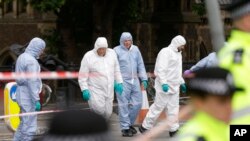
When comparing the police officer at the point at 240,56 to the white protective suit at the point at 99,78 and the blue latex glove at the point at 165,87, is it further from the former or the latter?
the blue latex glove at the point at 165,87

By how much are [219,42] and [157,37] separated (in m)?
→ 24.4

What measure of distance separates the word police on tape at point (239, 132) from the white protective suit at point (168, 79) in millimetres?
8817

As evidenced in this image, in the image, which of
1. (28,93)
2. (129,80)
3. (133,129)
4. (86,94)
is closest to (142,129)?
(133,129)

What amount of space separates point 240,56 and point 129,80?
930cm

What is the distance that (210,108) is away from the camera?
3.09m

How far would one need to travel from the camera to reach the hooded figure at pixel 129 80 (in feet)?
42.6

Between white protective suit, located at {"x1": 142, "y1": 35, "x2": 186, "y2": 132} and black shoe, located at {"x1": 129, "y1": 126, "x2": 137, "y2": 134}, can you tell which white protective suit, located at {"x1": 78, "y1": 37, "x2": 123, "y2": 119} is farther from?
black shoe, located at {"x1": 129, "y1": 126, "x2": 137, "y2": 134}

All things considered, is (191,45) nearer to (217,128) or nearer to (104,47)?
(104,47)

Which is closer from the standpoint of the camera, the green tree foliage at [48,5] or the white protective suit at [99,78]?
the white protective suit at [99,78]

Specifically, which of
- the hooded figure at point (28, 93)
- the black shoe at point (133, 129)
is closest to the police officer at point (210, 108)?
the hooded figure at point (28, 93)

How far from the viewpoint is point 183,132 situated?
318 cm

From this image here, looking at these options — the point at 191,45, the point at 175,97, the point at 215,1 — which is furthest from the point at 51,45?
the point at 215,1

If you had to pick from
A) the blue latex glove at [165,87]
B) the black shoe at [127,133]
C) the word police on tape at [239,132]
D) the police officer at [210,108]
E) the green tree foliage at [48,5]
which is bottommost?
the black shoe at [127,133]

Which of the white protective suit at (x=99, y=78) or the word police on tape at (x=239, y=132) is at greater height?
the word police on tape at (x=239, y=132)
